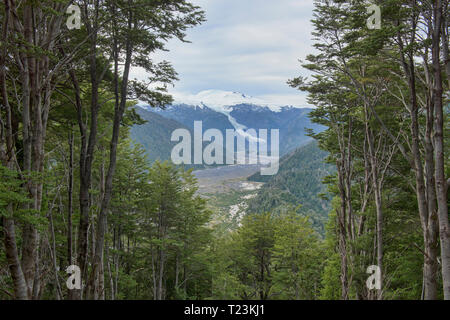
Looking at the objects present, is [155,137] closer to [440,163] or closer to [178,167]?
[178,167]

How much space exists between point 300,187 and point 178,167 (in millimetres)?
74087

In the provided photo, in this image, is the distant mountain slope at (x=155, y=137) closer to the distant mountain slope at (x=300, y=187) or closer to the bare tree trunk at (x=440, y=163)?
the distant mountain slope at (x=300, y=187)

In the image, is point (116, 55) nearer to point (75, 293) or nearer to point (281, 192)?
point (75, 293)

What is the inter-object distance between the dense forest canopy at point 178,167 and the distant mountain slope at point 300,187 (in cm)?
4091

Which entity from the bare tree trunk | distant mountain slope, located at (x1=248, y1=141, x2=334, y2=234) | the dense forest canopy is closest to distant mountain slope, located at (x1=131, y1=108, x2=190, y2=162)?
distant mountain slope, located at (x1=248, y1=141, x2=334, y2=234)

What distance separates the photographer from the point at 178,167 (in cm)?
1772

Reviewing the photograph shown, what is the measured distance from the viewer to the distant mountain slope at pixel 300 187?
68.9 metres

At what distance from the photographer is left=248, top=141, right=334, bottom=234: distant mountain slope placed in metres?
68.9

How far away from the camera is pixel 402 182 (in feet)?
37.8

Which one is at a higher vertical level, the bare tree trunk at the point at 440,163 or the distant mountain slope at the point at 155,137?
the distant mountain slope at the point at 155,137

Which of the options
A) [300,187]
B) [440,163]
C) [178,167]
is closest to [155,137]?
[300,187]

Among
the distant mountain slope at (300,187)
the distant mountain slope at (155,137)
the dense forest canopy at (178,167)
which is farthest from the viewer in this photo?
the distant mountain slope at (155,137)

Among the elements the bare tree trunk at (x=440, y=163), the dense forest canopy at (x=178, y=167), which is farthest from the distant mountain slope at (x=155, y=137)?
the bare tree trunk at (x=440, y=163)

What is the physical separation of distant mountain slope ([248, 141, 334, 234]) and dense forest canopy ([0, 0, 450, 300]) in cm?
4091
